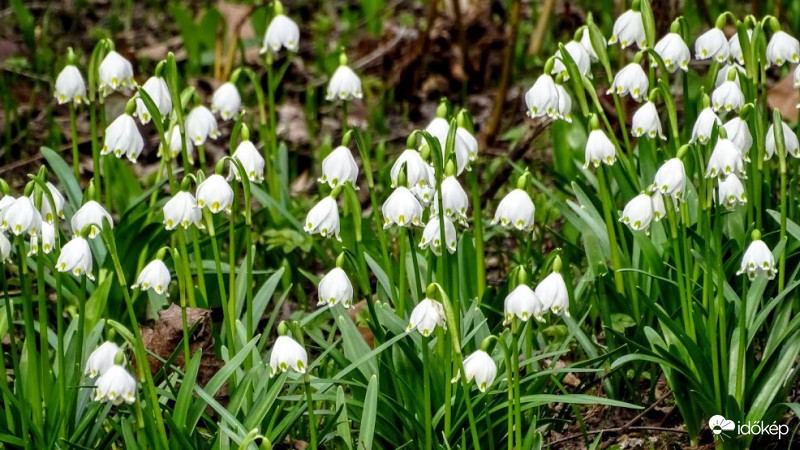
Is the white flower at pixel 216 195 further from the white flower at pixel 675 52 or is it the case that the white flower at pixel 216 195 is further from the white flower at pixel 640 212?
the white flower at pixel 675 52

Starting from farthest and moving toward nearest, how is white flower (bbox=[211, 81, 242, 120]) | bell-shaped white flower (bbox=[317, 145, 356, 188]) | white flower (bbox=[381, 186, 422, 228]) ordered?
white flower (bbox=[211, 81, 242, 120]), bell-shaped white flower (bbox=[317, 145, 356, 188]), white flower (bbox=[381, 186, 422, 228])

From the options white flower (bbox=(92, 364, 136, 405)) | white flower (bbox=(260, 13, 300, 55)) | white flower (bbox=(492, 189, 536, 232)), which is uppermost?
white flower (bbox=(260, 13, 300, 55))

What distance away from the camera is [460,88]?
6051 mm

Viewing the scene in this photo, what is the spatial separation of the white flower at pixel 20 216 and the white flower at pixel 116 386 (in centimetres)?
39

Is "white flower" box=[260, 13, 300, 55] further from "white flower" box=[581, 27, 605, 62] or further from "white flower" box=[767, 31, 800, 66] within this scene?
"white flower" box=[767, 31, 800, 66]

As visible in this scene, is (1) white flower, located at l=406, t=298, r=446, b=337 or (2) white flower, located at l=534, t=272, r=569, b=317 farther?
(2) white flower, located at l=534, t=272, r=569, b=317

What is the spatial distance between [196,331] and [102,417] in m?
0.59

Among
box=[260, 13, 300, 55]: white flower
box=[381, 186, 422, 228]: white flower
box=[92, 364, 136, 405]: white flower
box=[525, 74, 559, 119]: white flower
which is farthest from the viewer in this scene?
box=[260, 13, 300, 55]: white flower

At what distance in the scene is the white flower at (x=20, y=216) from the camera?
2.23 metres

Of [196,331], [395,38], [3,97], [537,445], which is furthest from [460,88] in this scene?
[537,445]

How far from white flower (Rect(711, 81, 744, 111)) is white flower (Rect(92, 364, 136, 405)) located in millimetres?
1732

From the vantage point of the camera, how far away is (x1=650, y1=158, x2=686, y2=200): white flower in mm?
2471

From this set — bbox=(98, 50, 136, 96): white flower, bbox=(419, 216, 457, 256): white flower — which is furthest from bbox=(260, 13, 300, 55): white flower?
bbox=(419, 216, 457, 256): white flower

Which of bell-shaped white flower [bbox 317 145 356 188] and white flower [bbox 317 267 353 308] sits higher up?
bell-shaped white flower [bbox 317 145 356 188]
